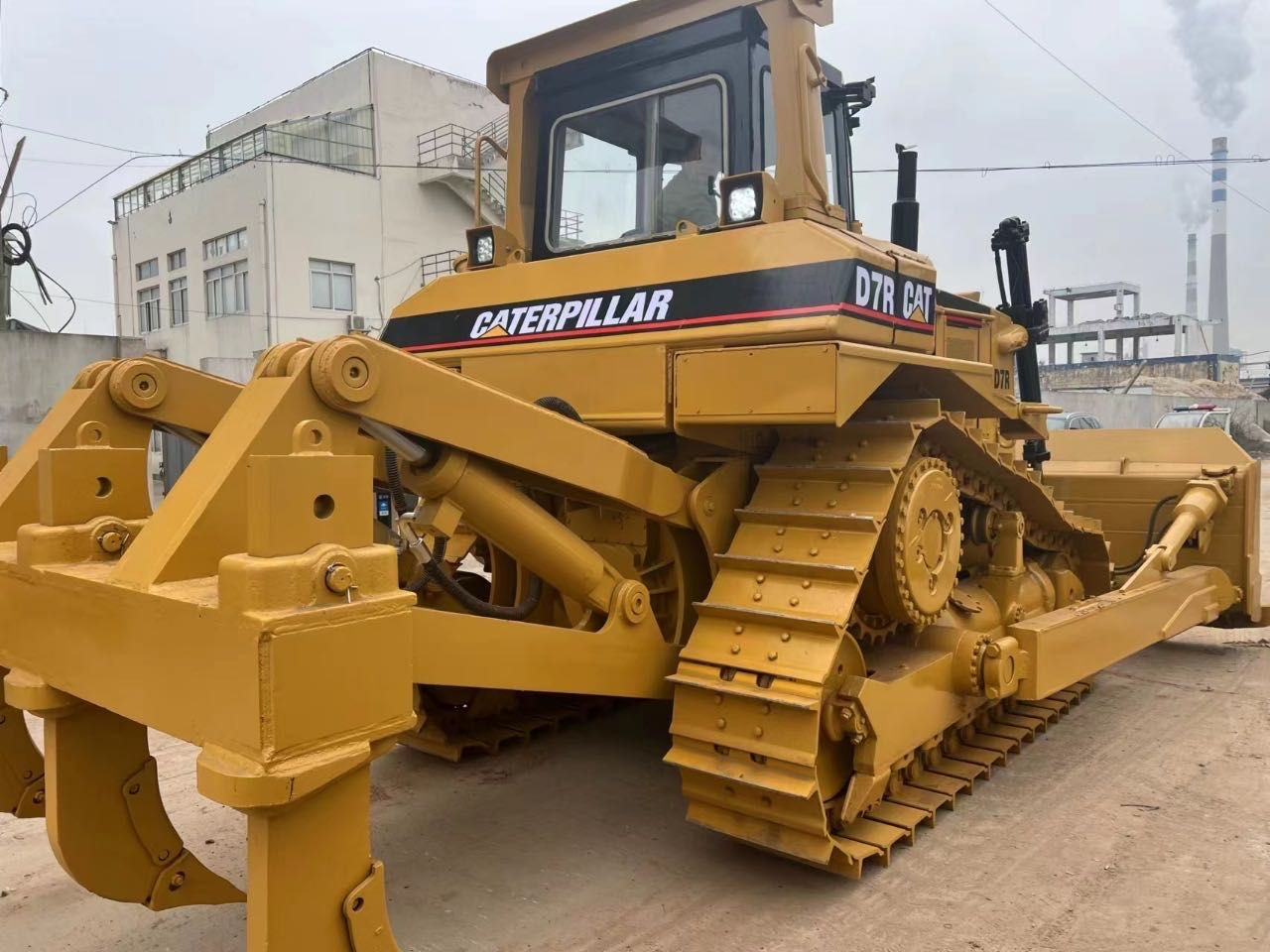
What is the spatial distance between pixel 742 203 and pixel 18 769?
123 inches

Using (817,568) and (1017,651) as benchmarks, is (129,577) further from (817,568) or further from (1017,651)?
(1017,651)

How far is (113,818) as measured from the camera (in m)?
2.83

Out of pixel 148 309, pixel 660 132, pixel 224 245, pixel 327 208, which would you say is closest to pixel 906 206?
pixel 660 132

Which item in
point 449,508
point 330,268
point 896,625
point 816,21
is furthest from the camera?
point 330,268

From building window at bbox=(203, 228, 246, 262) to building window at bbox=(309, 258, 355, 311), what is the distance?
81.1 inches

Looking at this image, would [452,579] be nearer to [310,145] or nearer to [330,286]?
[330,286]

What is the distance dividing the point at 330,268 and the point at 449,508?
25170mm

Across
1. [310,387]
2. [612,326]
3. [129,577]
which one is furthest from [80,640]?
[612,326]

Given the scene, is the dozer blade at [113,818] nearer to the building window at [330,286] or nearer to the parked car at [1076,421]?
the parked car at [1076,421]

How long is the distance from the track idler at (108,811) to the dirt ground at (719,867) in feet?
0.88

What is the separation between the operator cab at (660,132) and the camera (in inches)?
160

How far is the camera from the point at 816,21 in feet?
12.8

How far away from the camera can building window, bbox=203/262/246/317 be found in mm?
26922

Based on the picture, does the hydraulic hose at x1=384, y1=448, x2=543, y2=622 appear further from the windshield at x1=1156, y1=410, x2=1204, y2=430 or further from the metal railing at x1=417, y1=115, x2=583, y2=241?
the windshield at x1=1156, y1=410, x2=1204, y2=430
